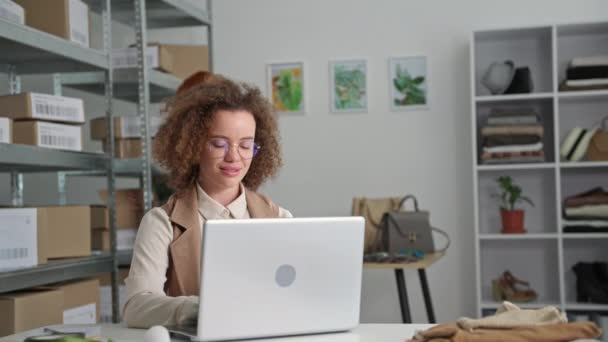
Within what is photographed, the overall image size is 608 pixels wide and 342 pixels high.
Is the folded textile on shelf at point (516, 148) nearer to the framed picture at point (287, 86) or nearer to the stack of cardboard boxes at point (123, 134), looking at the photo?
the framed picture at point (287, 86)

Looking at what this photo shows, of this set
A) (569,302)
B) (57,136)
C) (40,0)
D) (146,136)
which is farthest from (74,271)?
(569,302)

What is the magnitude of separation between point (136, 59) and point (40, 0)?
0.65 metres

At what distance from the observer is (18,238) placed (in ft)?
8.82

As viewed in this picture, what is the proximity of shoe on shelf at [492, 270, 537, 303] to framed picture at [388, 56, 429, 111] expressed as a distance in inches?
41.7

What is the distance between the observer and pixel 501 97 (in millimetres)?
4066

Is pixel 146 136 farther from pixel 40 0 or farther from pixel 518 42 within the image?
pixel 518 42

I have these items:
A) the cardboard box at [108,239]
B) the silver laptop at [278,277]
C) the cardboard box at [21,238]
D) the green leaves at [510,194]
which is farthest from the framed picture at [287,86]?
the silver laptop at [278,277]

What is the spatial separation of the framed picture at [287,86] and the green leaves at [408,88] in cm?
57

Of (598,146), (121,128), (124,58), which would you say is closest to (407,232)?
(598,146)

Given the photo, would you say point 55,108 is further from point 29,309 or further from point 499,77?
point 499,77

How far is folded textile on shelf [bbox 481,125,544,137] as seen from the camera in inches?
159

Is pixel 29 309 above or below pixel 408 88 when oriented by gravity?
below

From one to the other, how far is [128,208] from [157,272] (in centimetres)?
169

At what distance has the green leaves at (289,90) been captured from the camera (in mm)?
4586
